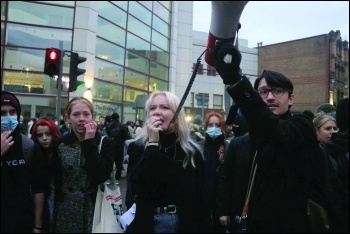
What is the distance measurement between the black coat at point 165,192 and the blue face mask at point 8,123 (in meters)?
0.87

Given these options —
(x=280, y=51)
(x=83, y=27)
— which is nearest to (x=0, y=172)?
(x=83, y=27)

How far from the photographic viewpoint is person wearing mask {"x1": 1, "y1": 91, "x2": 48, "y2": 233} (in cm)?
204

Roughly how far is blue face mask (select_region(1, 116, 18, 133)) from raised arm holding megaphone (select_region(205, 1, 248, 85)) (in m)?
1.39

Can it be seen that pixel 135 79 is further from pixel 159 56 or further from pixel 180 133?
pixel 180 133

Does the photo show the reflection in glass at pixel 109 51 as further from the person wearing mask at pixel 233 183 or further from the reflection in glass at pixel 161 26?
the person wearing mask at pixel 233 183

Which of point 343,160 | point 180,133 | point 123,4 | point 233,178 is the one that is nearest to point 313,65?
point 123,4

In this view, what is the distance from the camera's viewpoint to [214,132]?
A: 14.7ft

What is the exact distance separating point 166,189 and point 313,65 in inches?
1558

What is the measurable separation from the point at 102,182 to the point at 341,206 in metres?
1.73

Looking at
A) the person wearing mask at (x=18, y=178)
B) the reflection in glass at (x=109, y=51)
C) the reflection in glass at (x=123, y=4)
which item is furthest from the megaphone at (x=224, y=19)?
the reflection in glass at (x=109, y=51)

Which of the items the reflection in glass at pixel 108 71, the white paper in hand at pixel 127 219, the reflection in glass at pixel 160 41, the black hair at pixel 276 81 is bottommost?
the white paper in hand at pixel 127 219

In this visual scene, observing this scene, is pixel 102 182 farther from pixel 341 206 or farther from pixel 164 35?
pixel 164 35

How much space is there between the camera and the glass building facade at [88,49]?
1363cm

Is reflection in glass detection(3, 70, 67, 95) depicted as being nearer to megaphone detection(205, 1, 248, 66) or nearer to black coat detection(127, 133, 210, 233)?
black coat detection(127, 133, 210, 233)
